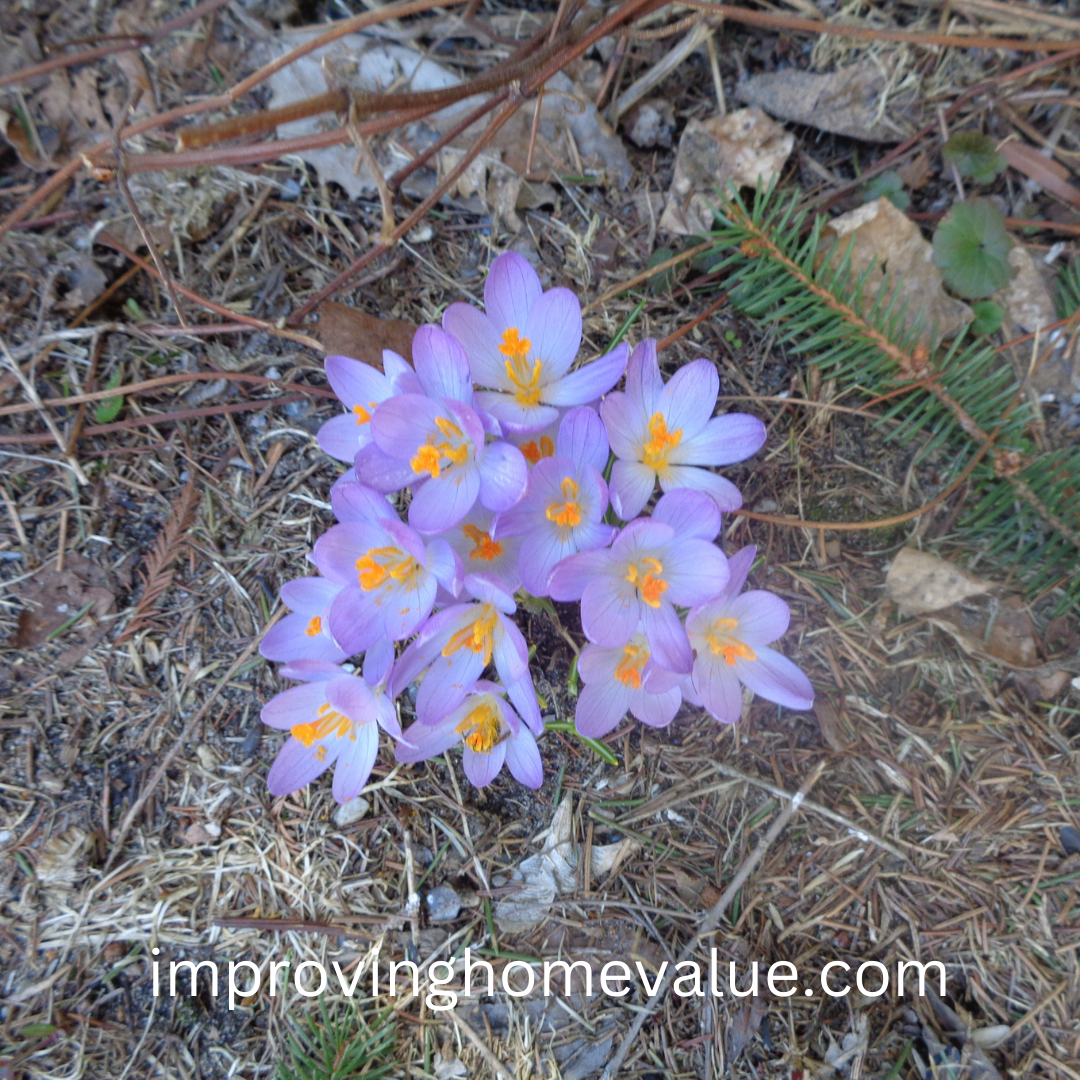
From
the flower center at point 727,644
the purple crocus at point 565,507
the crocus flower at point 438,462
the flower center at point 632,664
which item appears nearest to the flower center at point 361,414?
the crocus flower at point 438,462

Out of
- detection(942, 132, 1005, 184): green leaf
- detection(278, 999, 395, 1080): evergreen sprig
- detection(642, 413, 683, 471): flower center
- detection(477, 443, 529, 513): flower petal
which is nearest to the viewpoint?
detection(477, 443, 529, 513): flower petal

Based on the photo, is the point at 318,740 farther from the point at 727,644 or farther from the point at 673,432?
the point at 673,432

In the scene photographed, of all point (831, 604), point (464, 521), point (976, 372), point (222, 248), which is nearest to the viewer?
point (464, 521)

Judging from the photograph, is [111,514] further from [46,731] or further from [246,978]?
[246,978]

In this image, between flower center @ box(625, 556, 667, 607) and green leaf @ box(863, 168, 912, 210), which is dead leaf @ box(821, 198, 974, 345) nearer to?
green leaf @ box(863, 168, 912, 210)

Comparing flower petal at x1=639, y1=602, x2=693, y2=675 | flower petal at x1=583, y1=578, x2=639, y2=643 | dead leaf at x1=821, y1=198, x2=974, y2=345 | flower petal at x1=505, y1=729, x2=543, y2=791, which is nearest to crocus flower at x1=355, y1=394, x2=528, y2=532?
flower petal at x1=583, y1=578, x2=639, y2=643

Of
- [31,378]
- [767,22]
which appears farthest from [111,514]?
[767,22]

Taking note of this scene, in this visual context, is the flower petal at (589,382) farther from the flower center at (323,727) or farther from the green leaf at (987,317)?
the green leaf at (987,317)
